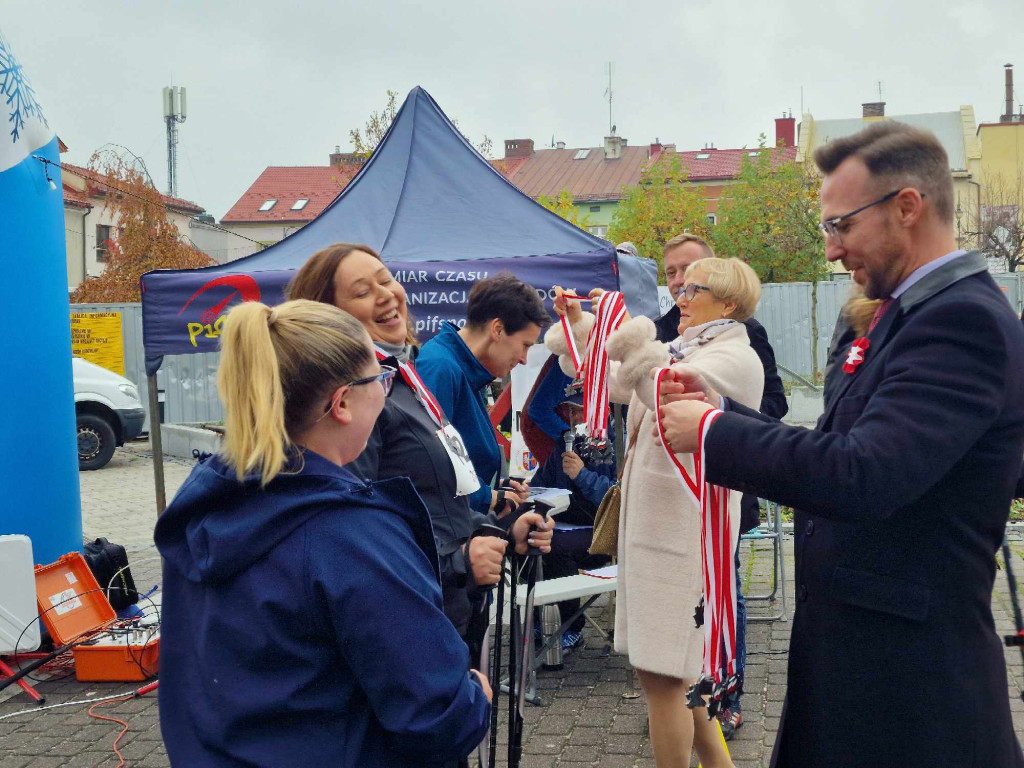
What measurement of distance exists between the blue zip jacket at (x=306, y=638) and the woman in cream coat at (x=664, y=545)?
1842 millimetres

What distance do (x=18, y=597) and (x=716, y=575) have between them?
439cm

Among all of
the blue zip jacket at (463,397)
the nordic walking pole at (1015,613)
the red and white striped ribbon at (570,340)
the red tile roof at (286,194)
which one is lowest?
the nordic walking pole at (1015,613)

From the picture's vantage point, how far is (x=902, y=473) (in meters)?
1.80

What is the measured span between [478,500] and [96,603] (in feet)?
12.3

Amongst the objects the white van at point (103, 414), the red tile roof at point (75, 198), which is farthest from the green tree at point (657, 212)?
the white van at point (103, 414)

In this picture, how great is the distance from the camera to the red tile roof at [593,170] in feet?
200

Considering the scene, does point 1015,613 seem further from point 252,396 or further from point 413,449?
point 252,396

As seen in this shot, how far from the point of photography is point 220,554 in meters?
1.62

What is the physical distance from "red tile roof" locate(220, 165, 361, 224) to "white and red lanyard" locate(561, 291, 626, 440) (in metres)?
56.3

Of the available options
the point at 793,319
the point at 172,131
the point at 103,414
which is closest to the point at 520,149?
the point at 172,131

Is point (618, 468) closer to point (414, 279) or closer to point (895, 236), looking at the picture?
point (414, 279)

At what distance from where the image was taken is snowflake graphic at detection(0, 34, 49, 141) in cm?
580

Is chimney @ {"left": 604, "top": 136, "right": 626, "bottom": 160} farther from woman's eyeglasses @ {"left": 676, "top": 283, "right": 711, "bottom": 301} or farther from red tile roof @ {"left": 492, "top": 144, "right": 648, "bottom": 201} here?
woman's eyeglasses @ {"left": 676, "top": 283, "right": 711, "bottom": 301}

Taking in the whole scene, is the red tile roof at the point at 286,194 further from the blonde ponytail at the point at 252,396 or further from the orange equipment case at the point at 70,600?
the blonde ponytail at the point at 252,396
